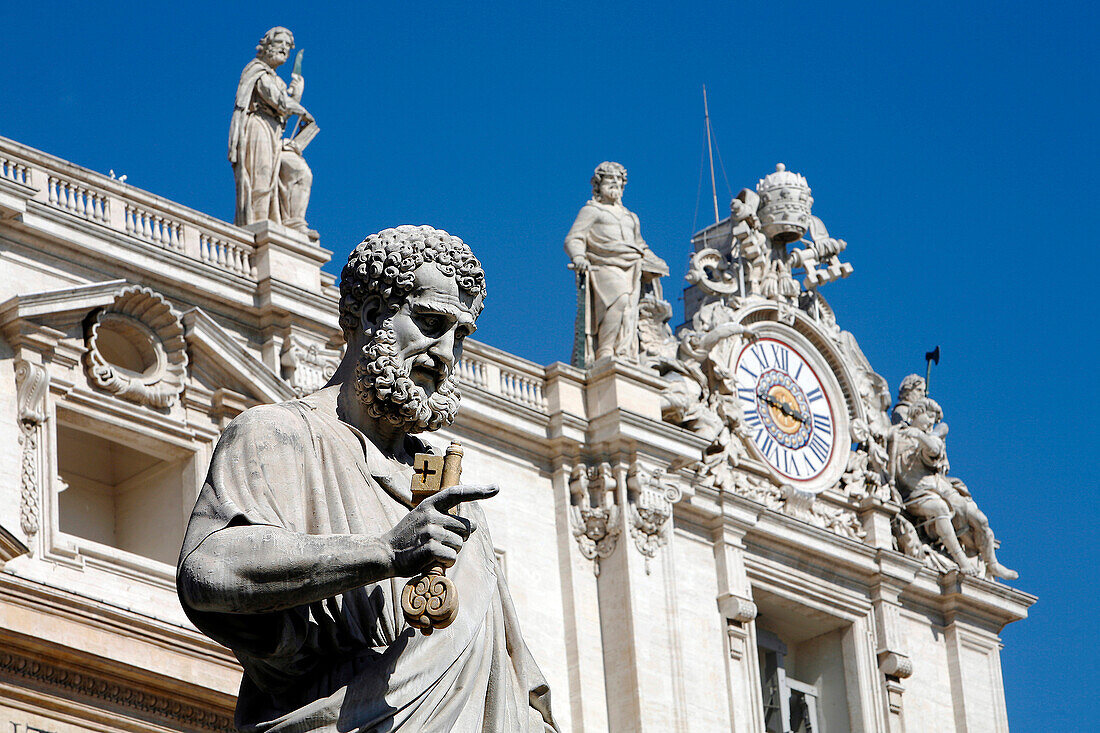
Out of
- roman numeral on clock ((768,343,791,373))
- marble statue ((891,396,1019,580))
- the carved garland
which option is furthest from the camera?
marble statue ((891,396,1019,580))

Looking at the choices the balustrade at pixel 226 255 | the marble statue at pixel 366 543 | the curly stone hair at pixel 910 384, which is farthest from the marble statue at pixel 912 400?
the marble statue at pixel 366 543

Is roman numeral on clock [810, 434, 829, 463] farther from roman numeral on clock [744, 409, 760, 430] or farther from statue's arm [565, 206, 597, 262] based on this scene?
statue's arm [565, 206, 597, 262]

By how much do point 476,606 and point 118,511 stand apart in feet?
53.7

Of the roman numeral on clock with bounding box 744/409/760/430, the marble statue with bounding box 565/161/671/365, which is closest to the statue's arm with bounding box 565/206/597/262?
the marble statue with bounding box 565/161/671/365

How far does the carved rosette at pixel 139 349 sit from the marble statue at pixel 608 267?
470 cm

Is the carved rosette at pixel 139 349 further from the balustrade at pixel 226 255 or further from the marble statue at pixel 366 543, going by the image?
the marble statue at pixel 366 543

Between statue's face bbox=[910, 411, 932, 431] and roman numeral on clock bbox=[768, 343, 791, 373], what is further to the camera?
statue's face bbox=[910, 411, 932, 431]

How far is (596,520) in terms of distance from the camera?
23.1 meters

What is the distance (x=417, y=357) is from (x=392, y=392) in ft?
0.26

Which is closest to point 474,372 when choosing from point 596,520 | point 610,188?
point 596,520

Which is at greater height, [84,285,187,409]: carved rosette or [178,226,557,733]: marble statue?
[84,285,187,409]: carved rosette

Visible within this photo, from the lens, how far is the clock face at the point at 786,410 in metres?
25.5

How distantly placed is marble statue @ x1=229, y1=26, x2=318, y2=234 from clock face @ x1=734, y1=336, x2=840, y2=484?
529 cm

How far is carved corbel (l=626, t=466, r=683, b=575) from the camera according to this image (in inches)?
909
